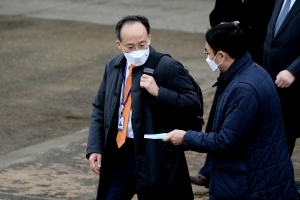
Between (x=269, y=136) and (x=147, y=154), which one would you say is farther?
(x=147, y=154)

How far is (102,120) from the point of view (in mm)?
4816

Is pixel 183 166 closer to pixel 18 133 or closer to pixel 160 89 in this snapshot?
pixel 160 89

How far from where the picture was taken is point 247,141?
408 centimetres

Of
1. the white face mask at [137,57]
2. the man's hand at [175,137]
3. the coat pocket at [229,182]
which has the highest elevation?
the white face mask at [137,57]

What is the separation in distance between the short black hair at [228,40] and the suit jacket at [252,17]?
2.20 metres

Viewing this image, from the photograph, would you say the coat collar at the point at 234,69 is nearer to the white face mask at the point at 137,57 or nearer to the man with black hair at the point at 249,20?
the white face mask at the point at 137,57

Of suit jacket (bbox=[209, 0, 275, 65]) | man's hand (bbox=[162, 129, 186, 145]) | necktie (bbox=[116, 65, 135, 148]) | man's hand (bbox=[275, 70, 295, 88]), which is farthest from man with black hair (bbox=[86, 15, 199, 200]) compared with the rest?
suit jacket (bbox=[209, 0, 275, 65])

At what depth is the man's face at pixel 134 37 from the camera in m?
4.47

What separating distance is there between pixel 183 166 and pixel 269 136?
69 cm

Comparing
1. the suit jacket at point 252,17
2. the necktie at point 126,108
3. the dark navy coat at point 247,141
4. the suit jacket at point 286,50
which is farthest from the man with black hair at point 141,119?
the suit jacket at point 252,17

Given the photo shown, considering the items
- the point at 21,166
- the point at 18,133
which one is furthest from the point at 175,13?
the point at 21,166

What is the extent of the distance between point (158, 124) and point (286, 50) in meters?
1.73

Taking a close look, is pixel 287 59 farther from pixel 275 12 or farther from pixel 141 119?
pixel 141 119

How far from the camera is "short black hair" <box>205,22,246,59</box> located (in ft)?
13.6
